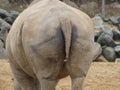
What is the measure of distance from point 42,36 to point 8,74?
4509 mm

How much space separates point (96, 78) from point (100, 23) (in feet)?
18.3

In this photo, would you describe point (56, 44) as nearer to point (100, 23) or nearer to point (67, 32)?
point (67, 32)

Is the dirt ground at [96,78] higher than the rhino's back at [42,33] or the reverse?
the reverse

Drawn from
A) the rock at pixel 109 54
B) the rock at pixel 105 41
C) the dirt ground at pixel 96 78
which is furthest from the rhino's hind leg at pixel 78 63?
the rock at pixel 105 41

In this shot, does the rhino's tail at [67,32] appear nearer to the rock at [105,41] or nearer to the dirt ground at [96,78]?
the dirt ground at [96,78]

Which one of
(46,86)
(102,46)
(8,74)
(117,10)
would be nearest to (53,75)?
(46,86)

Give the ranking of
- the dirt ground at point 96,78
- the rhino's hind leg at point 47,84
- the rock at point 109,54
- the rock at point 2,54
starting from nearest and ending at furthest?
Answer: the rhino's hind leg at point 47,84 → the dirt ground at point 96,78 → the rock at point 2,54 → the rock at point 109,54

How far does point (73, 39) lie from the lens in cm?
293

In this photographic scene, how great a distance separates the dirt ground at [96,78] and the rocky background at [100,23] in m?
1.10

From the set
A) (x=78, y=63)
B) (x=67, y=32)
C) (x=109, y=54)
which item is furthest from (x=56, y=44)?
(x=109, y=54)

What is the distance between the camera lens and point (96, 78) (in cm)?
720

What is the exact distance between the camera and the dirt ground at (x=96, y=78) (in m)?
6.58

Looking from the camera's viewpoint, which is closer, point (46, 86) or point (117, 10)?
point (46, 86)

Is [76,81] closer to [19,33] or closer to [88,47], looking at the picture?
[88,47]
